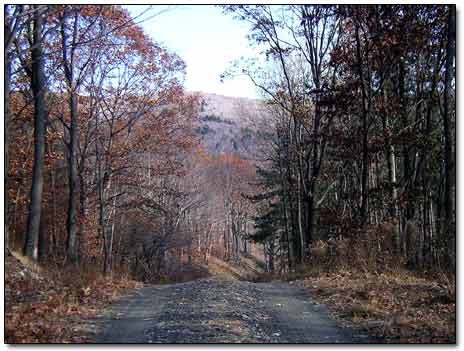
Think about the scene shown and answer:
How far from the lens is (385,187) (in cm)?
1664

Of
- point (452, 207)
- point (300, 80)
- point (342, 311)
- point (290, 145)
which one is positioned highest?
point (300, 80)

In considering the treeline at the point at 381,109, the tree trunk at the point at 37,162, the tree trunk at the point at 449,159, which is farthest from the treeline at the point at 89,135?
the tree trunk at the point at 449,159

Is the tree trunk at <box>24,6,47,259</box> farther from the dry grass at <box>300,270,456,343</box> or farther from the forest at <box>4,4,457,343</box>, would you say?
the dry grass at <box>300,270,456,343</box>

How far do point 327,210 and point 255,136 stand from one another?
61.3ft

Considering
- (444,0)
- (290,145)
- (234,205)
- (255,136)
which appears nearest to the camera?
(444,0)

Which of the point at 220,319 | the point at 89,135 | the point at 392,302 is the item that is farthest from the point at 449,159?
the point at 89,135

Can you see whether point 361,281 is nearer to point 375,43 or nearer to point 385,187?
point 385,187

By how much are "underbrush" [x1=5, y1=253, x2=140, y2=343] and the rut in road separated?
403 mm

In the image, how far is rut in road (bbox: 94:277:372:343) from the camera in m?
7.55

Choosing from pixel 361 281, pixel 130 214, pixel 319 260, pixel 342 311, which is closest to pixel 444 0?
pixel 342 311

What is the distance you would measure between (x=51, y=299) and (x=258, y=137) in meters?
25.8

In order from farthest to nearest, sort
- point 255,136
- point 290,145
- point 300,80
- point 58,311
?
point 255,136 → point 290,145 → point 300,80 → point 58,311

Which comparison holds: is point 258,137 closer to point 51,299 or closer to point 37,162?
point 37,162

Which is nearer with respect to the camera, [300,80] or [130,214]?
[300,80]
